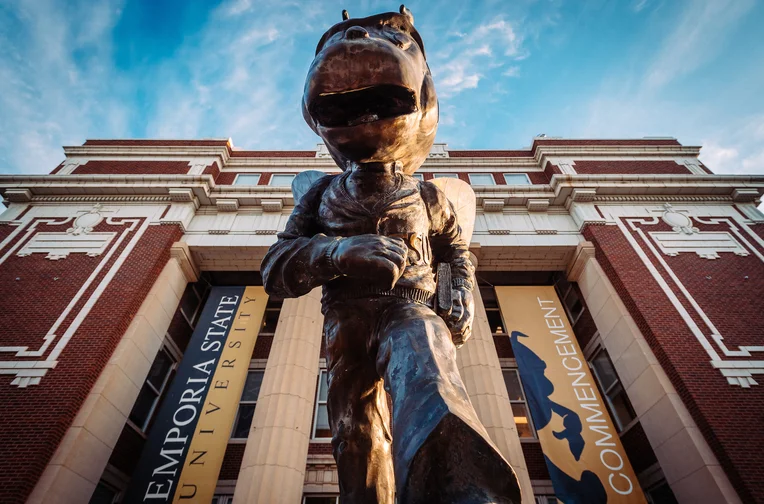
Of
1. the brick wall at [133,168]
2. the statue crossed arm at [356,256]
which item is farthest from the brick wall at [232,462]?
the statue crossed arm at [356,256]

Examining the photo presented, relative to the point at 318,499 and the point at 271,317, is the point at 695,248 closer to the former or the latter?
the point at 318,499

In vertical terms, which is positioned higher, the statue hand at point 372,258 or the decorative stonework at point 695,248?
the decorative stonework at point 695,248

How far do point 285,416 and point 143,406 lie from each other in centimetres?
622

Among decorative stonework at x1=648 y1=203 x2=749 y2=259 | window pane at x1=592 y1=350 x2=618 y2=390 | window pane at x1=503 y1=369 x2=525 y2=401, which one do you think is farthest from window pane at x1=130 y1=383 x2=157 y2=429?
decorative stonework at x1=648 y1=203 x2=749 y2=259

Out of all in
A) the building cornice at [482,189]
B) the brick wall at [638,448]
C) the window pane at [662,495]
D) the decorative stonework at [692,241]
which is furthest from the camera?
the building cornice at [482,189]

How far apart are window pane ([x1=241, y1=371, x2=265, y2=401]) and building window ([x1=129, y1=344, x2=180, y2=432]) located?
8.73 feet

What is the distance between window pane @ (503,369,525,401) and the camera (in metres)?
12.1

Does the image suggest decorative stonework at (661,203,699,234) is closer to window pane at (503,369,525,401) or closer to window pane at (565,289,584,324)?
window pane at (565,289,584,324)

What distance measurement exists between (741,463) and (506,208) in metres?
8.30

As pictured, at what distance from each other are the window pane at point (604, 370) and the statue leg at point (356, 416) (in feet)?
40.4

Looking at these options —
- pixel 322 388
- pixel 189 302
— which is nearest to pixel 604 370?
pixel 322 388

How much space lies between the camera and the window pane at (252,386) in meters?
12.0

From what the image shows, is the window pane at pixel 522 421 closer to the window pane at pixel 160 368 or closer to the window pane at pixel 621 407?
the window pane at pixel 621 407

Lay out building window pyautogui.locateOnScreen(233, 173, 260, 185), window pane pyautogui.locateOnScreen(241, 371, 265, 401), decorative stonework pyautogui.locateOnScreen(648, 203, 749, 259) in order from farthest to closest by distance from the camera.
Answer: building window pyautogui.locateOnScreen(233, 173, 260, 185), window pane pyautogui.locateOnScreen(241, 371, 265, 401), decorative stonework pyautogui.locateOnScreen(648, 203, 749, 259)
